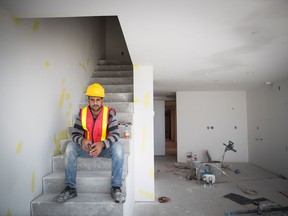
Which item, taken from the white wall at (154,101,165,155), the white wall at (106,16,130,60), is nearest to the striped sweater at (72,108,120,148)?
the white wall at (106,16,130,60)

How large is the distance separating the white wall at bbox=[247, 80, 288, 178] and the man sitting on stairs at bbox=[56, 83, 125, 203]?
4384 millimetres

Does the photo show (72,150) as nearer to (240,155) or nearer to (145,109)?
(145,109)

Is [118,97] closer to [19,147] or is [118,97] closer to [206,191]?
[19,147]

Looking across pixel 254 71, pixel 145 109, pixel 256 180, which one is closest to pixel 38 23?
pixel 145 109

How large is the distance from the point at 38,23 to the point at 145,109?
192 centimetres

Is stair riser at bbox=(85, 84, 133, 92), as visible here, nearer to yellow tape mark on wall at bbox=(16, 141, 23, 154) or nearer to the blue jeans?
the blue jeans

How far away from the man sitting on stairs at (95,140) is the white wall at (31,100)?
0.36 m

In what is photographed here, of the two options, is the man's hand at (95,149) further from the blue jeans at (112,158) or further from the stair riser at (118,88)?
the stair riser at (118,88)

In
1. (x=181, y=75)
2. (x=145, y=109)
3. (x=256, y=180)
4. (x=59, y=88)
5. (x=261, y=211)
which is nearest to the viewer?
(x=261, y=211)

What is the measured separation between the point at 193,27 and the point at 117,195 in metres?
1.76

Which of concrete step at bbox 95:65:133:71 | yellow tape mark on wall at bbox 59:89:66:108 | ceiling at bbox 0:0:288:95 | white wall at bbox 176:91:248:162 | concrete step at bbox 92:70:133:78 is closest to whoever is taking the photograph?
ceiling at bbox 0:0:288:95

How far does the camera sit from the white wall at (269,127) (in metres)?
4.92

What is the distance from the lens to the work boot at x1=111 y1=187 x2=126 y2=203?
6.36 feet

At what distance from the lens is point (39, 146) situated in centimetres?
226
